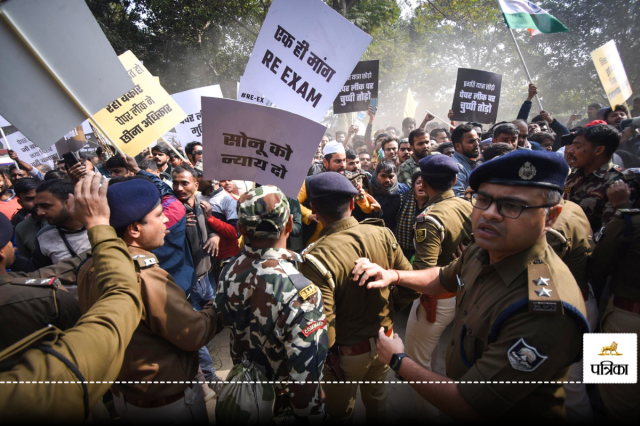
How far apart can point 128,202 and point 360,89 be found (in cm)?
650

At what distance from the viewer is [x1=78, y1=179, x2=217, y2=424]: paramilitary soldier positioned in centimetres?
170

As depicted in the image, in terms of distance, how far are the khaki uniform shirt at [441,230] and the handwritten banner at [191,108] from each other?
473 centimetres

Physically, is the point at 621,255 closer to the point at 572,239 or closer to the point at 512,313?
the point at 572,239

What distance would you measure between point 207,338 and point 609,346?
224 cm

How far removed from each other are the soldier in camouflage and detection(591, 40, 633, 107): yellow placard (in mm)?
5231

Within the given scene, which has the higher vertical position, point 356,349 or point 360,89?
point 360,89

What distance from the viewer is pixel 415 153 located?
5117mm

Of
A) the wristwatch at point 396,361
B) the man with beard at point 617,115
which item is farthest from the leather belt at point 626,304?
the man with beard at point 617,115

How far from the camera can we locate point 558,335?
126cm

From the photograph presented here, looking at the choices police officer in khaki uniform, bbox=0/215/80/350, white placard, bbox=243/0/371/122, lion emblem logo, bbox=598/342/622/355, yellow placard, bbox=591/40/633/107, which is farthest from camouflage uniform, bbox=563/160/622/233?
yellow placard, bbox=591/40/633/107

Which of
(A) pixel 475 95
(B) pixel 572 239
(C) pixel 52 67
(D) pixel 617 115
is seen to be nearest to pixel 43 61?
(C) pixel 52 67

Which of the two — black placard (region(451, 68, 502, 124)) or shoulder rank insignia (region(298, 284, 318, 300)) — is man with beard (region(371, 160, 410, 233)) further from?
black placard (region(451, 68, 502, 124))

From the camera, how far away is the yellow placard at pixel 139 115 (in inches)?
144

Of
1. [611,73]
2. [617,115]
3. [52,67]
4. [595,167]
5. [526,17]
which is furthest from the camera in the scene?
[611,73]
